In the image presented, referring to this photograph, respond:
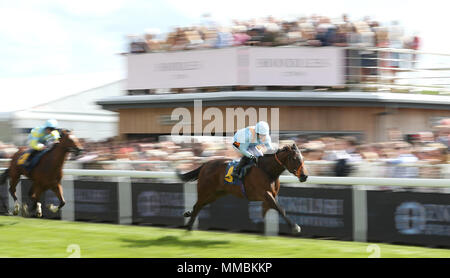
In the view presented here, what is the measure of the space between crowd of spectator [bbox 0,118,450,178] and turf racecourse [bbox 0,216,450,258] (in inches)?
38.5

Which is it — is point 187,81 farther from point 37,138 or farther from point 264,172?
point 264,172

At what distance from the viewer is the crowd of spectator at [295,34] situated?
13078 mm

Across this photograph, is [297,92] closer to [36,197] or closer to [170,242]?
[36,197]

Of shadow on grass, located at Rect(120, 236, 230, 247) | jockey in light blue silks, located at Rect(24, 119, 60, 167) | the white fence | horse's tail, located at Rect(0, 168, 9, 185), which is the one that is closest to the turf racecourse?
shadow on grass, located at Rect(120, 236, 230, 247)

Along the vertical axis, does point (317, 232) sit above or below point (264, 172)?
below

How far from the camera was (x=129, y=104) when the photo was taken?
1608cm

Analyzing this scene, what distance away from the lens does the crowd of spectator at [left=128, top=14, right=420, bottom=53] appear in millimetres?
13078

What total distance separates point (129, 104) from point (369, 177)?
930cm

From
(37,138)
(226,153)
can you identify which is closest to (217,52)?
(226,153)

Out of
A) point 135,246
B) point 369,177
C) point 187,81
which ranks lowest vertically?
point 135,246

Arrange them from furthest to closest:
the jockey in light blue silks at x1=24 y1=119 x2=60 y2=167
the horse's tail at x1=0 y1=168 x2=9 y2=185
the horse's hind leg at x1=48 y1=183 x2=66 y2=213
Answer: the horse's tail at x1=0 y1=168 x2=9 y2=185
the jockey in light blue silks at x1=24 y1=119 x2=60 y2=167
the horse's hind leg at x1=48 y1=183 x2=66 y2=213

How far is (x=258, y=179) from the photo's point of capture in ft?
26.2

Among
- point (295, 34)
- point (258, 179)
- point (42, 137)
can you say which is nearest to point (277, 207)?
point (258, 179)

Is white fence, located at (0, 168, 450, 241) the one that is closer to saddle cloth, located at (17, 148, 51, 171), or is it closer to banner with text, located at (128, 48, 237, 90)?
saddle cloth, located at (17, 148, 51, 171)
